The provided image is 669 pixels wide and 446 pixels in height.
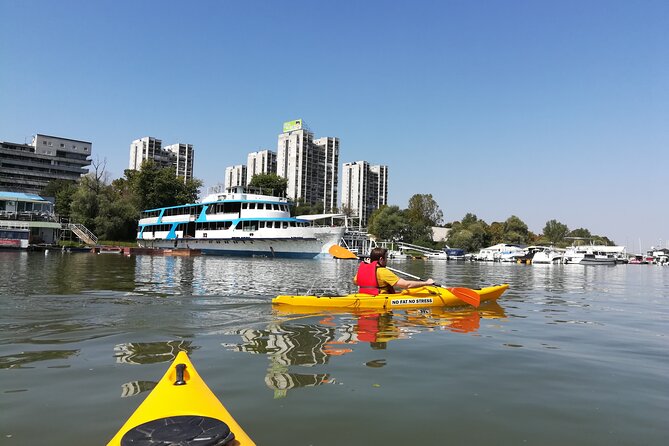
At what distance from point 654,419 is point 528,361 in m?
2.17

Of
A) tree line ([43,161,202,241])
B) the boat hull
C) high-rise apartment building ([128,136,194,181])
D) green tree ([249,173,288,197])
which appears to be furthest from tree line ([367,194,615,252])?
high-rise apartment building ([128,136,194,181])

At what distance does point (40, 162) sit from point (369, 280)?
428 ft

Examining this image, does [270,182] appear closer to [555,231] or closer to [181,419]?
[181,419]

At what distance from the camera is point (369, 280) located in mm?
10672

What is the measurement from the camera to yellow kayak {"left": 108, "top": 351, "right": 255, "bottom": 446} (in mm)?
2818

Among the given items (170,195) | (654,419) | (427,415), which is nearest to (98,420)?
(427,415)

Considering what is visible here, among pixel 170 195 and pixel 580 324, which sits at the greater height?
pixel 170 195

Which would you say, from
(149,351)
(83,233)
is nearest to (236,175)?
(83,233)

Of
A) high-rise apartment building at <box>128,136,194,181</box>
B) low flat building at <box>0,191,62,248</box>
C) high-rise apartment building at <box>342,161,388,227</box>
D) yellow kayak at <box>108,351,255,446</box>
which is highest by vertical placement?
high-rise apartment building at <box>128,136,194,181</box>

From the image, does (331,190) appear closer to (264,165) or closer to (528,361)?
(264,165)

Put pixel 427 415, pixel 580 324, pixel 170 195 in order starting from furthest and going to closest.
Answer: pixel 170 195, pixel 580 324, pixel 427 415

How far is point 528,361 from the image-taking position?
6.45 meters

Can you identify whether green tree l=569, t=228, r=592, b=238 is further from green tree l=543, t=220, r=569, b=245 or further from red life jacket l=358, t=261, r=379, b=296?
red life jacket l=358, t=261, r=379, b=296

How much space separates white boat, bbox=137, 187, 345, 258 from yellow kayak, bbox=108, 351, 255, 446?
41.5 metres
